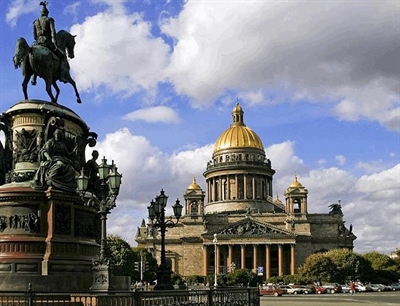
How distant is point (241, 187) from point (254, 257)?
18920 millimetres

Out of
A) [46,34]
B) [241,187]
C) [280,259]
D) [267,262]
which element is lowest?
[267,262]

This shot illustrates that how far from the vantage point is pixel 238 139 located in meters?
147

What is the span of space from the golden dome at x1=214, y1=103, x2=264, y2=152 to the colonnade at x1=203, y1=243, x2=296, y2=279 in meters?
24.8

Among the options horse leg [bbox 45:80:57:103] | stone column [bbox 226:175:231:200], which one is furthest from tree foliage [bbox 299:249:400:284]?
horse leg [bbox 45:80:57:103]

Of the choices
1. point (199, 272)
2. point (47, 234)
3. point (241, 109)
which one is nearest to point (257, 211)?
point (199, 272)

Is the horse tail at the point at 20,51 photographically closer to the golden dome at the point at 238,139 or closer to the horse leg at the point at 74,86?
the horse leg at the point at 74,86

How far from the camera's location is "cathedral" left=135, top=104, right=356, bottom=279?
5148 inches

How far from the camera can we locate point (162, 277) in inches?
1146

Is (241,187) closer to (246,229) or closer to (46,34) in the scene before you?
(246,229)

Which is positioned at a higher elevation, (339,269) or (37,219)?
(37,219)

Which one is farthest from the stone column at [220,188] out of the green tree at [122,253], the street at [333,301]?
the street at [333,301]

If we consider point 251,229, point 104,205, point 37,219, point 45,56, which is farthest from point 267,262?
point 104,205

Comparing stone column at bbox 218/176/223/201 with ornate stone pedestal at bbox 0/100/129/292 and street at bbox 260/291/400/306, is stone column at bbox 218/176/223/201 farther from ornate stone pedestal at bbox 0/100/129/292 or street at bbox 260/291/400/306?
ornate stone pedestal at bbox 0/100/129/292

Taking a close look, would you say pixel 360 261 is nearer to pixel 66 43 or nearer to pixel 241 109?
pixel 241 109
